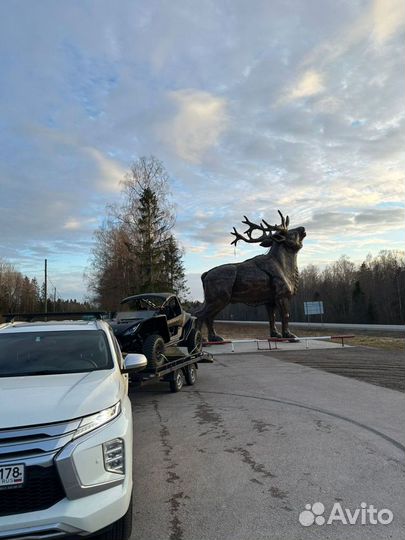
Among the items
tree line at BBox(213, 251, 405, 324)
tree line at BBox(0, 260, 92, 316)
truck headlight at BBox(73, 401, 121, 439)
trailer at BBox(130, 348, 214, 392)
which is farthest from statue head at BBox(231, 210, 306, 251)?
tree line at BBox(0, 260, 92, 316)

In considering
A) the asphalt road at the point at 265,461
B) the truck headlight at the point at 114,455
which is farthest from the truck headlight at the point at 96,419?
the asphalt road at the point at 265,461

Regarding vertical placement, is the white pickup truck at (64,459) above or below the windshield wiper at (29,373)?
below

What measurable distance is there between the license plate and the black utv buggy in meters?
5.73

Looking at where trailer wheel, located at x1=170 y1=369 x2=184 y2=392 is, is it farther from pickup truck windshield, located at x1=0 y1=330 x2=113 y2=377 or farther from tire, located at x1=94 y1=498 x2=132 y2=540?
tire, located at x1=94 y1=498 x2=132 y2=540

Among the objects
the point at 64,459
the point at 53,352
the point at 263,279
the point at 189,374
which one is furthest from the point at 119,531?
the point at 263,279

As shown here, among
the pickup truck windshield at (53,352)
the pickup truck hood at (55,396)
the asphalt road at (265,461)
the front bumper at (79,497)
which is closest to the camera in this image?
the front bumper at (79,497)

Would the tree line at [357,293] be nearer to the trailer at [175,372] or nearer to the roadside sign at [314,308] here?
the roadside sign at [314,308]

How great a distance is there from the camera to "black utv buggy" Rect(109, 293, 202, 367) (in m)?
9.13

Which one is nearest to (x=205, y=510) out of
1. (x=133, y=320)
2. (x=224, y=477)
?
(x=224, y=477)

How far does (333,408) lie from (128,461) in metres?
5.54

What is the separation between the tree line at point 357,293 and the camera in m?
72.9

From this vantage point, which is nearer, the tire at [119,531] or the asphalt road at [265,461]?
the tire at [119,531]

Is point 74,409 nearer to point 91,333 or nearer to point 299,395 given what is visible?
point 91,333

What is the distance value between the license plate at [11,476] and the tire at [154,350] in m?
5.72
